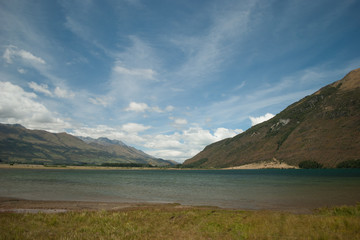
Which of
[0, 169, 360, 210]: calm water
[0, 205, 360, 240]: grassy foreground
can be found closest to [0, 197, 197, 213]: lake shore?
[0, 169, 360, 210]: calm water

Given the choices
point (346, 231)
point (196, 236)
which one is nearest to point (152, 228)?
point (196, 236)

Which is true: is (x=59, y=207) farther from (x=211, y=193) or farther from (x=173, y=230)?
(x=211, y=193)

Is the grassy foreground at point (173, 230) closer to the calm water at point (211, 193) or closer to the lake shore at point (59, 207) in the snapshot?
the lake shore at point (59, 207)

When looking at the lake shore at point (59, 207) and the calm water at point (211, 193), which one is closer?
the lake shore at point (59, 207)

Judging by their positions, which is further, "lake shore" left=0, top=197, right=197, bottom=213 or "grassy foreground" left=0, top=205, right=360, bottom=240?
"lake shore" left=0, top=197, right=197, bottom=213

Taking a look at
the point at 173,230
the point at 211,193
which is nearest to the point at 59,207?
the point at 173,230

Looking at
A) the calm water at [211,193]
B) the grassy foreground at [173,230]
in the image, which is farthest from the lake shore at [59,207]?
the grassy foreground at [173,230]

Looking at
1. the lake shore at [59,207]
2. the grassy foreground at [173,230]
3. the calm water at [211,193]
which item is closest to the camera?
the grassy foreground at [173,230]

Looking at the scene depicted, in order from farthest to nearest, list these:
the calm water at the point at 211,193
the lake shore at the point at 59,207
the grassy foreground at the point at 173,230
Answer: the calm water at the point at 211,193, the lake shore at the point at 59,207, the grassy foreground at the point at 173,230

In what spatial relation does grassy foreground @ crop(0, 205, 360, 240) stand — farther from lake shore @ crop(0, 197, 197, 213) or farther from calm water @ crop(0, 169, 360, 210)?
calm water @ crop(0, 169, 360, 210)

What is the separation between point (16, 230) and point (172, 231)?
12.4 m

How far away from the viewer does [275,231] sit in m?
15.6

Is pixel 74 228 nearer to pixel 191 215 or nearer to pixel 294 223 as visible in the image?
pixel 191 215

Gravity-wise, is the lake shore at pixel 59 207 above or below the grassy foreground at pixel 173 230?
below
